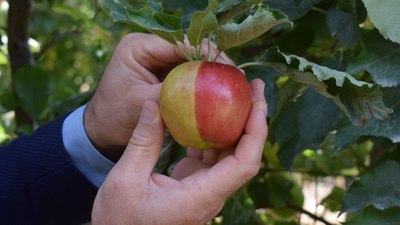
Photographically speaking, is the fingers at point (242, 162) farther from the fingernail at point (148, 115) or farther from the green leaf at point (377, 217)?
the green leaf at point (377, 217)

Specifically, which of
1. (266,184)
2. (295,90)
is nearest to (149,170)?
(295,90)

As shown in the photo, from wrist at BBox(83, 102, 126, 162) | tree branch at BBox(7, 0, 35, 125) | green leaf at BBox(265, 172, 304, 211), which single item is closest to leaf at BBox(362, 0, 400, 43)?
wrist at BBox(83, 102, 126, 162)

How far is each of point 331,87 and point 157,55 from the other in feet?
1.17

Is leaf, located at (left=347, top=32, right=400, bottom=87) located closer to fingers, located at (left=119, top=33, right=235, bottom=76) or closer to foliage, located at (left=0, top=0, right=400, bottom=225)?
foliage, located at (left=0, top=0, right=400, bottom=225)

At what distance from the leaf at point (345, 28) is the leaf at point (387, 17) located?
0.16 m

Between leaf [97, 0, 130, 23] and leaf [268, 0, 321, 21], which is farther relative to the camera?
leaf [268, 0, 321, 21]

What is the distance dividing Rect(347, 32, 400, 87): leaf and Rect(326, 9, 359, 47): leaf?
0.07 metres

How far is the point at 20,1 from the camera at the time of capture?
1590 millimetres

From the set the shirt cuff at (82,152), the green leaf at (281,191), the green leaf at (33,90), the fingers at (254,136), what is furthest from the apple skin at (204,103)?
the green leaf at (33,90)

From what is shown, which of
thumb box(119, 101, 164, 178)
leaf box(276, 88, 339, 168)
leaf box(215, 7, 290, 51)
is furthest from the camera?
leaf box(276, 88, 339, 168)

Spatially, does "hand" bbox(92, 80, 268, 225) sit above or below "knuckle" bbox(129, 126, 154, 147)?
below

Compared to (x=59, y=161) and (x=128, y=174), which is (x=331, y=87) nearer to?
(x=128, y=174)

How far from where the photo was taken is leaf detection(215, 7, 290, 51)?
754mm

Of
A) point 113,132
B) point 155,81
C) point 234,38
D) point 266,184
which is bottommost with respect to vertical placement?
point 266,184
